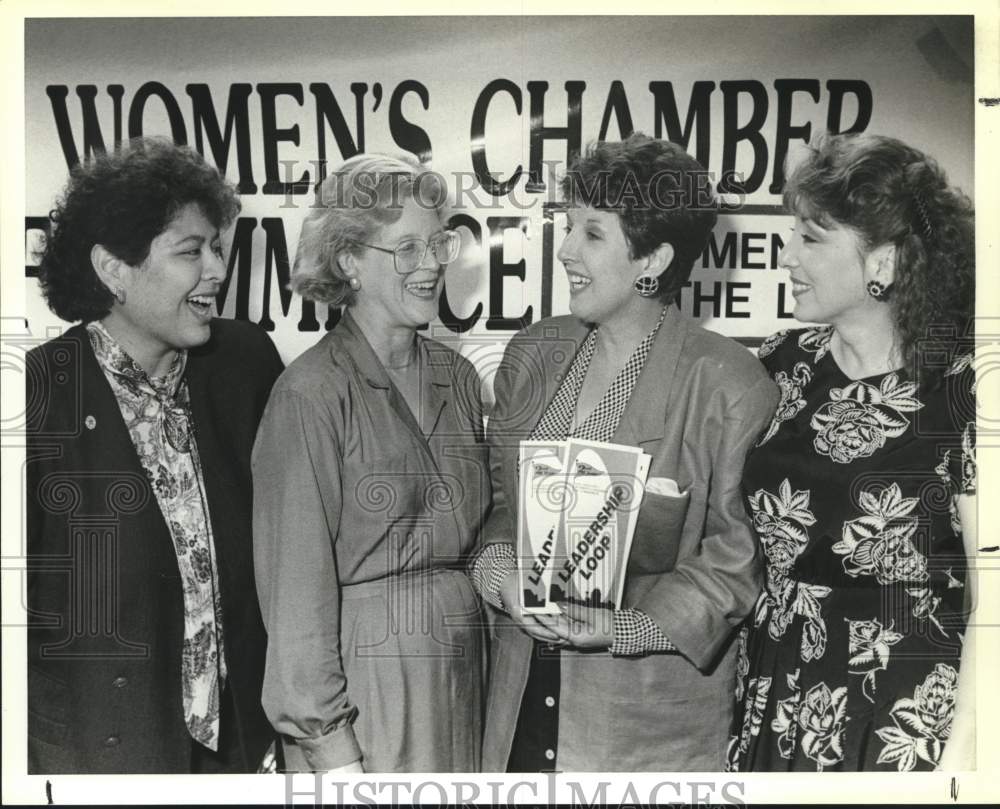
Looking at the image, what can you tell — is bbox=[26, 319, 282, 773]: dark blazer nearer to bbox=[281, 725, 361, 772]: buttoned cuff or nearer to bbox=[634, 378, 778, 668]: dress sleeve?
bbox=[281, 725, 361, 772]: buttoned cuff

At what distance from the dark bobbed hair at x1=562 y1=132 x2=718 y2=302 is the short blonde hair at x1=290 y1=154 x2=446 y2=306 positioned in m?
0.35

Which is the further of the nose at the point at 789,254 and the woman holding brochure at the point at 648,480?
the nose at the point at 789,254

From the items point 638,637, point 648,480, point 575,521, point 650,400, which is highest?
point 650,400

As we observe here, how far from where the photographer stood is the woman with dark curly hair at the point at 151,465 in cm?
246

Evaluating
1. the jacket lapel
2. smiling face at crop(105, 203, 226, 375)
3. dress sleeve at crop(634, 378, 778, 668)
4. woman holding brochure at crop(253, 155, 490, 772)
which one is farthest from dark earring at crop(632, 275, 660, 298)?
smiling face at crop(105, 203, 226, 375)

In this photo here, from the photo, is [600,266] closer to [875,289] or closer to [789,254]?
[789,254]

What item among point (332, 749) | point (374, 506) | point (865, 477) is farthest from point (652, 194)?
point (332, 749)

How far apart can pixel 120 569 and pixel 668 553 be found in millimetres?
1302

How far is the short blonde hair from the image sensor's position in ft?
8.02

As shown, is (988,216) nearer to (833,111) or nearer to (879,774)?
(833,111)

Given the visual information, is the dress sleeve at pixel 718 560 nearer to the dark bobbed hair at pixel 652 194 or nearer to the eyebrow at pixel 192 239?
the dark bobbed hair at pixel 652 194

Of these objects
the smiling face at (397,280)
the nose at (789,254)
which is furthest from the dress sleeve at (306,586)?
the nose at (789,254)

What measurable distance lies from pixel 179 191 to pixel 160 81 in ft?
0.98

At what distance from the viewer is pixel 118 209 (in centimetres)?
246
